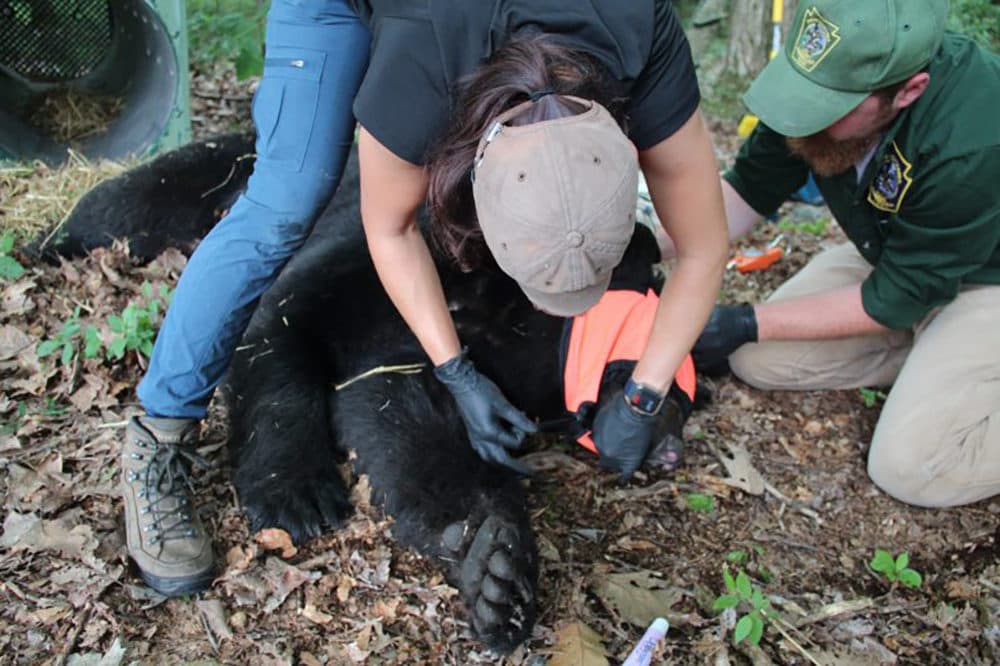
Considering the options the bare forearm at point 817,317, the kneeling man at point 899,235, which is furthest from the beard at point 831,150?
the bare forearm at point 817,317

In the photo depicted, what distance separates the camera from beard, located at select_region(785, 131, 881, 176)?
107 inches

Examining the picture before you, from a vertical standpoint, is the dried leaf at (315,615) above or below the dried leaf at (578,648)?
below

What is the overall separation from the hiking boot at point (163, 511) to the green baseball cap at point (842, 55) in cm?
193

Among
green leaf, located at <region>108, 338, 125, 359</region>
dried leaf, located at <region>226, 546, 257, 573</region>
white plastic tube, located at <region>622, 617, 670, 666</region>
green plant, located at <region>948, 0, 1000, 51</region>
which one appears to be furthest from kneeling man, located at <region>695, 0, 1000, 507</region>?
green plant, located at <region>948, 0, 1000, 51</region>

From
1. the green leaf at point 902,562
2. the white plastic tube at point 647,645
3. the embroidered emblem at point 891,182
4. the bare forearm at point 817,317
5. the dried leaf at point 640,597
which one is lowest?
the dried leaf at point 640,597

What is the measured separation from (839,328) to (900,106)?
2.48 feet

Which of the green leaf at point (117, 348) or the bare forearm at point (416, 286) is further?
the green leaf at point (117, 348)

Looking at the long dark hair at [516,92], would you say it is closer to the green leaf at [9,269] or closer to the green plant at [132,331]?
the green plant at [132,331]

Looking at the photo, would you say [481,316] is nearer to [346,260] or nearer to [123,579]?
[346,260]

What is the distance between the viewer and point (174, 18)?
11.3ft

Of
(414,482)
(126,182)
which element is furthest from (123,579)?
(126,182)

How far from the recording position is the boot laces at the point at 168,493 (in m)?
2.15

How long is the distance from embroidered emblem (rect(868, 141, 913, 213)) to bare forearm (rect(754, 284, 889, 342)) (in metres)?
0.33

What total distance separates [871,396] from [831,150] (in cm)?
93
